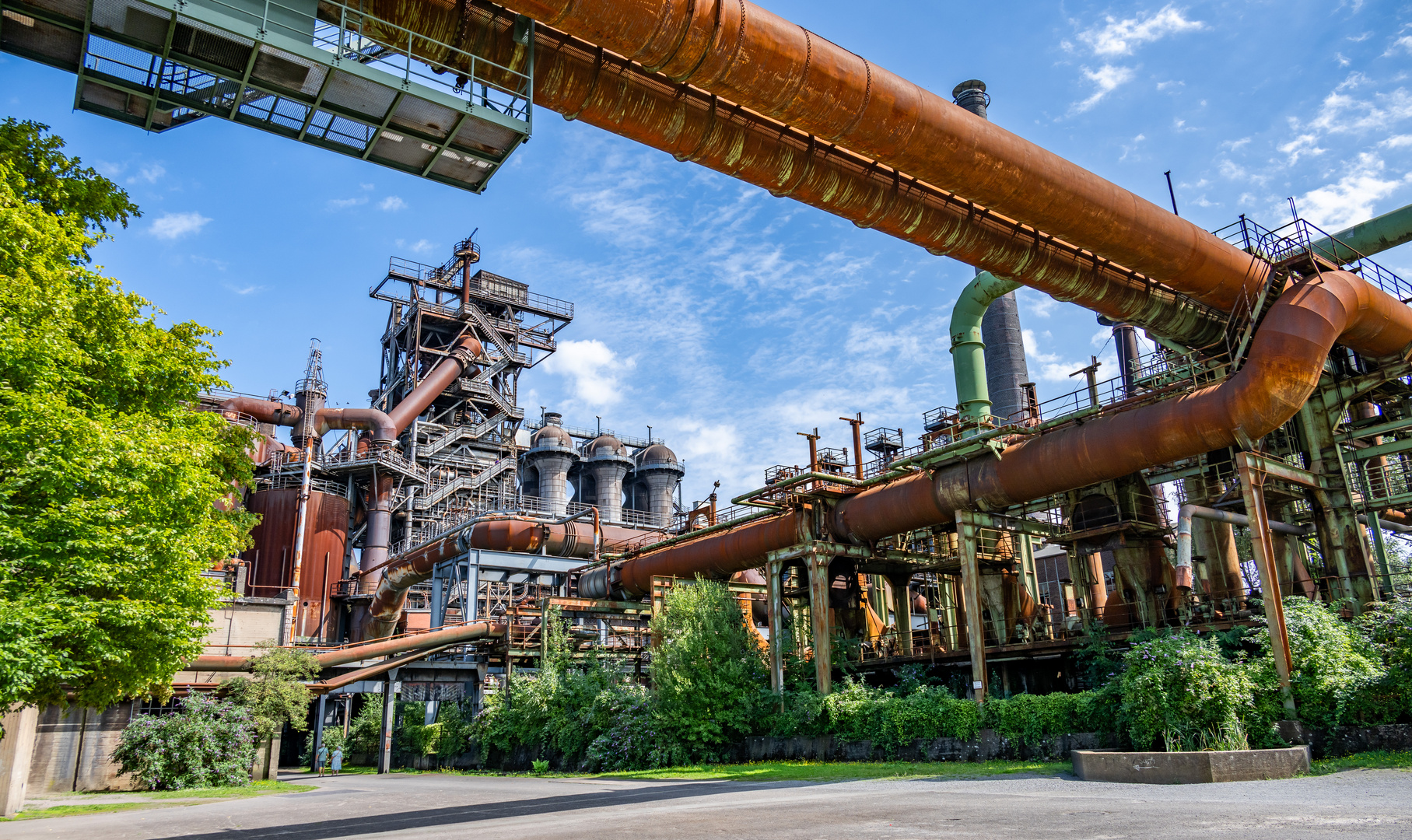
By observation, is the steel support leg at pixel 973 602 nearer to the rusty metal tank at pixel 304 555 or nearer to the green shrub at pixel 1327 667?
the green shrub at pixel 1327 667

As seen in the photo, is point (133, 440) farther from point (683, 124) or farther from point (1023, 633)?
point (1023, 633)

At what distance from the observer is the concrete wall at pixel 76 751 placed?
72.9 feet

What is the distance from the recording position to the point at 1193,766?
40.8 ft

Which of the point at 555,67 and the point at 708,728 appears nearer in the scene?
the point at 555,67

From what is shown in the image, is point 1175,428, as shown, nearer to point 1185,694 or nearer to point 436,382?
point 1185,694

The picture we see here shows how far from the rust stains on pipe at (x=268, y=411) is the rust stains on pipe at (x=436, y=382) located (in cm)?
535

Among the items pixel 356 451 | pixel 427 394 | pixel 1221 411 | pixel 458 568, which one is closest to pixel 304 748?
pixel 458 568

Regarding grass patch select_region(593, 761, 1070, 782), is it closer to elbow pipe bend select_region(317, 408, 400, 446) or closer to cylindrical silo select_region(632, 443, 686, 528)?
elbow pipe bend select_region(317, 408, 400, 446)

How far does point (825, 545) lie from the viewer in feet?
80.6

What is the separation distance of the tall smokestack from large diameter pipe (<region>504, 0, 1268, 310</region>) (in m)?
26.1

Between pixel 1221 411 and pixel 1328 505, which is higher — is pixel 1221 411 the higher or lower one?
the higher one

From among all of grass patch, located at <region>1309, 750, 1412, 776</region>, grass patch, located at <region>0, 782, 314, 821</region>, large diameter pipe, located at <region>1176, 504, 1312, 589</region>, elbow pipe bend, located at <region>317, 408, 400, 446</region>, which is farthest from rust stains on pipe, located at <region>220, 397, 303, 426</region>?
grass patch, located at <region>1309, 750, 1412, 776</region>

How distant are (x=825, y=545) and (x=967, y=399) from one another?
7.60 meters

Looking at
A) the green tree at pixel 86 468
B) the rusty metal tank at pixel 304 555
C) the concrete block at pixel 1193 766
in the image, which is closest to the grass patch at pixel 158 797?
the green tree at pixel 86 468
